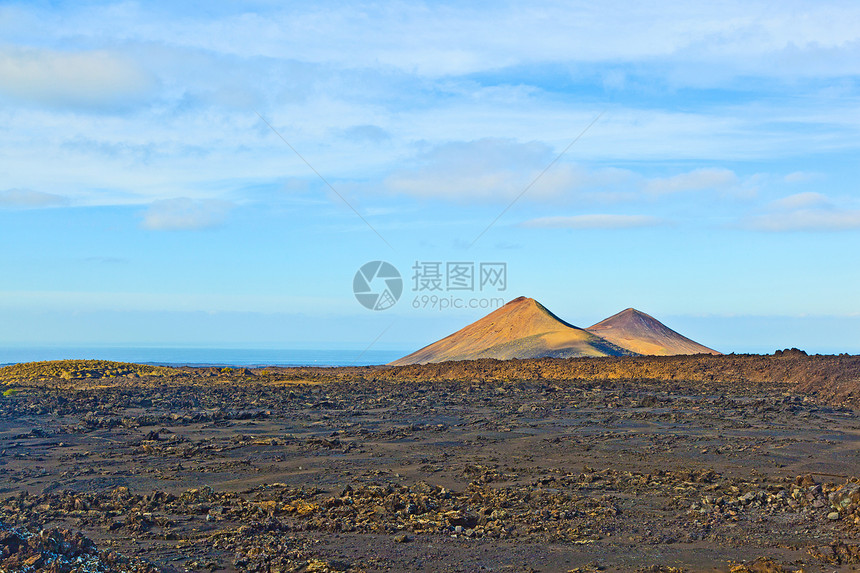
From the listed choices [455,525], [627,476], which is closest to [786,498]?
[627,476]

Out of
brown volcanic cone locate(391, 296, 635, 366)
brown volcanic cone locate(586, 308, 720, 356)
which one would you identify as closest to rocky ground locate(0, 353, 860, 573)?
brown volcanic cone locate(391, 296, 635, 366)

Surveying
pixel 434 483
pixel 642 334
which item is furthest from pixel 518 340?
Result: pixel 434 483

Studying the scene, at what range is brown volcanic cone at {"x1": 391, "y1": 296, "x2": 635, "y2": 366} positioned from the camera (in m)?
53.8

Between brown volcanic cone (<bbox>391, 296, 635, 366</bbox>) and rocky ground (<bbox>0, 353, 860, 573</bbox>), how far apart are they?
78.7 ft

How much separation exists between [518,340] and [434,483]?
46.1 m

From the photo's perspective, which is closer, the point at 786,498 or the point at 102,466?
the point at 786,498

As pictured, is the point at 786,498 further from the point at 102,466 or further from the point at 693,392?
the point at 693,392

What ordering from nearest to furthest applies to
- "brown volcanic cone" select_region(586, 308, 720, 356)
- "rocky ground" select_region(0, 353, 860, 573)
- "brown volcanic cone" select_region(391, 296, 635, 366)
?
"rocky ground" select_region(0, 353, 860, 573)
"brown volcanic cone" select_region(391, 296, 635, 366)
"brown volcanic cone" select_region(586, 308, 720, 356)

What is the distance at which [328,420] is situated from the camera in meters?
22.8

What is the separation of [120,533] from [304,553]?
2812 millimetres

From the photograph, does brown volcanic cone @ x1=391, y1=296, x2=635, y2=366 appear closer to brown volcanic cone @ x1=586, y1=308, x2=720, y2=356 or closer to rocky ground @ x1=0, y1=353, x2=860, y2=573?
brown volcanic cone @ x1=586, y1=308, x2=720, y2=356

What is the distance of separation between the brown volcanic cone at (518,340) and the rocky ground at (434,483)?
78.7 feet

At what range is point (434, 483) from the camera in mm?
13461

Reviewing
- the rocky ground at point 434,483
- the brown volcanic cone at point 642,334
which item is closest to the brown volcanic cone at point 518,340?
the brown volcanic cone at point 642,334
